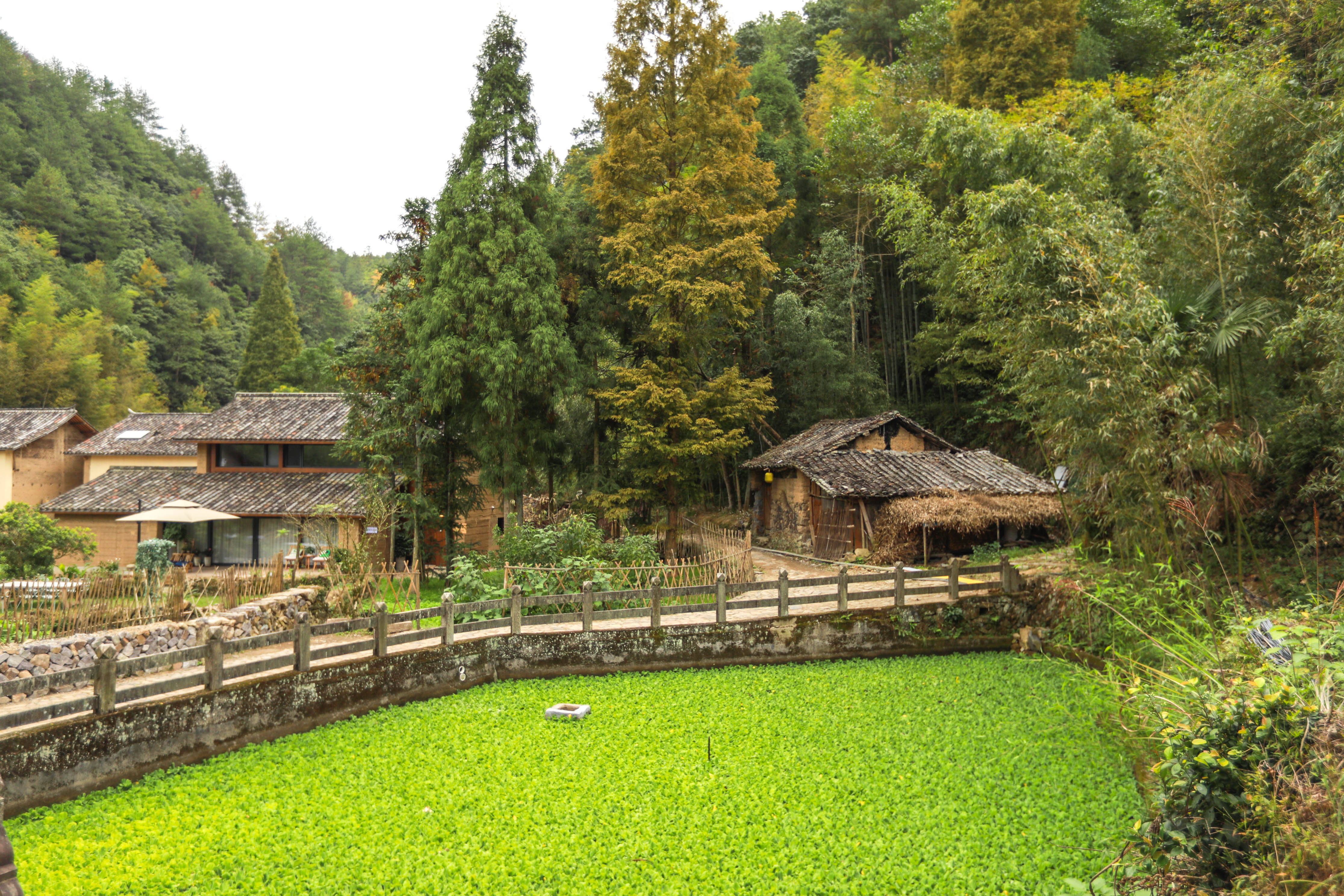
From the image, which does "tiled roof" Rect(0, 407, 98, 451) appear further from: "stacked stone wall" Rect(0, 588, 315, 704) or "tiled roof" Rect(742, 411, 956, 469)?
"tiled roof" Rect(742, 411, 956, 469)

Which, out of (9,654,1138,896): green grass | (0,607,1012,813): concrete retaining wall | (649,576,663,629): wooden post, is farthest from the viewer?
(649,576,663,629): wooden post

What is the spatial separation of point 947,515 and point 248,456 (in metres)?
20.8

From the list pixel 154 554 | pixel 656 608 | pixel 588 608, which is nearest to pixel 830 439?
pixel 656 608

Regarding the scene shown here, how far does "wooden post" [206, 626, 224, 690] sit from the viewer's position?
7.61 metres

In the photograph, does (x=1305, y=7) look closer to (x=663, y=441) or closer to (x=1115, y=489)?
(x=1115, y=489)

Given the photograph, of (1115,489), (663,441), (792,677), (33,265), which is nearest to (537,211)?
(663,441)

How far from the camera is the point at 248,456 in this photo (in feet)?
75.9

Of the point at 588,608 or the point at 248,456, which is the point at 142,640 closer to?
the point at 588,608

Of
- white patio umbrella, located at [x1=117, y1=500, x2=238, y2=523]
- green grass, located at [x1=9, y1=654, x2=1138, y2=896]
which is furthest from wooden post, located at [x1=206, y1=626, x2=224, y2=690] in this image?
white patio umbrella, located at [x1=117, y1=500, x2=238, y2=523]

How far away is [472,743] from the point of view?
26.5 ft

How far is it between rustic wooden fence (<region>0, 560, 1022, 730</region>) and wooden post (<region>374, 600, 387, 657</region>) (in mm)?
12

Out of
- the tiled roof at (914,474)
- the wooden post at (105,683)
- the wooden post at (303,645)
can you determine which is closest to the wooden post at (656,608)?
the wooden post at (303,645)

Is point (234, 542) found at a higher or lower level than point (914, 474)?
lower

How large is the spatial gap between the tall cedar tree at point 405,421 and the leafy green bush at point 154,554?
5.46m
